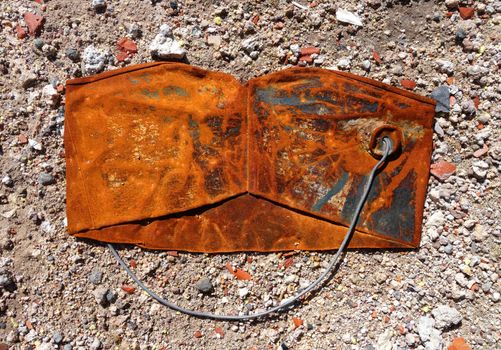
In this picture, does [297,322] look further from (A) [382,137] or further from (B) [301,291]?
Answer: (A) [382,137]

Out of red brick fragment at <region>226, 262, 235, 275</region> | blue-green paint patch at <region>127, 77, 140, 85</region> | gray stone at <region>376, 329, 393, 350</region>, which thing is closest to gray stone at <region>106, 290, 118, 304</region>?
red brick fragment at <region>226, 262, 235, 275</region>

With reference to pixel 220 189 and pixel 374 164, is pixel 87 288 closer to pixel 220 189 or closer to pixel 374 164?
pixel 220 189

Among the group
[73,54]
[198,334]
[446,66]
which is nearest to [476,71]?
[446,66]

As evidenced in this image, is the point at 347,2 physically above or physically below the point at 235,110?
above

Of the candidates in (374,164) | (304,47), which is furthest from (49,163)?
(374,164)

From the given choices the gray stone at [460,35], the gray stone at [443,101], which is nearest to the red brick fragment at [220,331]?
the gray stone at [443,101]

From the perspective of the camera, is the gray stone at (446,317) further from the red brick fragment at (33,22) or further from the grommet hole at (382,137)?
the red brick fragment at (33,22)

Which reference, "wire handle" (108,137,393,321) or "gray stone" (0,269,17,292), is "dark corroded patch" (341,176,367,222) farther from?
"gray stone" (0,269,17,292)

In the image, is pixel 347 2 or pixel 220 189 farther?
pixel 347 2

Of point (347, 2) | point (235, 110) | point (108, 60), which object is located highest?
point (347, 2)
